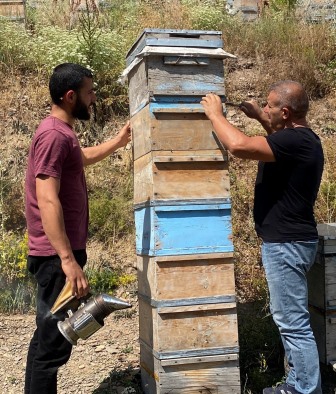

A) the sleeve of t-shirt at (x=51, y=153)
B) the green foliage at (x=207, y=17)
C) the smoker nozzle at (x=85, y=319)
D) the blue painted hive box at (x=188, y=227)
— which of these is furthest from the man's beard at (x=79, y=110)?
the green foliage at (x=207, y=17)

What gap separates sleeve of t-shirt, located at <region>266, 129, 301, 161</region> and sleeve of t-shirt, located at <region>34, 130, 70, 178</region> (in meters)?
1.19

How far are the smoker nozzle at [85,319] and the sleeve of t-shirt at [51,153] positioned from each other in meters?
0.74

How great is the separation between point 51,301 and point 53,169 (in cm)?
78

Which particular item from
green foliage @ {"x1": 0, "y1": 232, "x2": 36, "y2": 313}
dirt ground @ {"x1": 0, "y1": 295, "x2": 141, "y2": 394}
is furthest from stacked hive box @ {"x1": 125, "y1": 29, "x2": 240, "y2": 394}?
green foliage @ {"x1": 0, "y1": 232, "x2": 36, "y2": 313}

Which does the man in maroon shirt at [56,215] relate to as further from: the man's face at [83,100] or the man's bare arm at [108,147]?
the man's bare arm at [108,147]

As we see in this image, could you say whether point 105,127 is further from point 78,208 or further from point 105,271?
point 78,208

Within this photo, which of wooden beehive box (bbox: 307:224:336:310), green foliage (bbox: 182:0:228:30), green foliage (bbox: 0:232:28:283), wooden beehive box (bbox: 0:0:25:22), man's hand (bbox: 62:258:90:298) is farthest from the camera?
wooden beehive box (bbox: 0:0:25:22)

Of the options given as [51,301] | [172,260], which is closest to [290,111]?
[172,260]

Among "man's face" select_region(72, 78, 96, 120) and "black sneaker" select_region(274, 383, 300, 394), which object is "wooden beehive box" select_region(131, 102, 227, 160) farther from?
"black sneaker" select_region(274, 383, 300, 394)

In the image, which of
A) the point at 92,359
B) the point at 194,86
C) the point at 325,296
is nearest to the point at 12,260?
the point at 92,359

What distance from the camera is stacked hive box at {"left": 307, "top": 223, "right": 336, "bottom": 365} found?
3.72 meters

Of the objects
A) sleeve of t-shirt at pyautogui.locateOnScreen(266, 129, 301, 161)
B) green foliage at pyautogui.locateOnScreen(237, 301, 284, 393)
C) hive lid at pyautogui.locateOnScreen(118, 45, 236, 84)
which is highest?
hive lid at pyautogui.locateOnScreen(118, 45, 236, 84)

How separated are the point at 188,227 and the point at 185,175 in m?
0.33

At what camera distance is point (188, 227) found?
3.36 m
